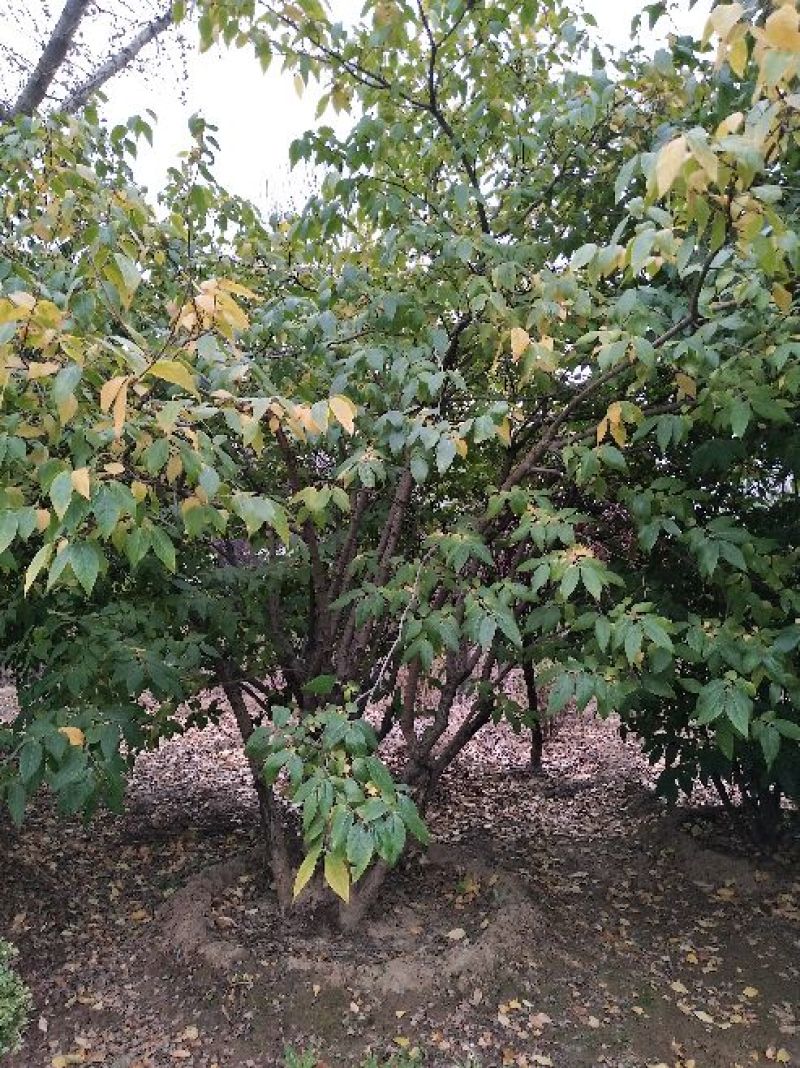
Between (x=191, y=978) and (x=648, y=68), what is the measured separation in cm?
345

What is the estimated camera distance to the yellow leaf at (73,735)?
212 cm

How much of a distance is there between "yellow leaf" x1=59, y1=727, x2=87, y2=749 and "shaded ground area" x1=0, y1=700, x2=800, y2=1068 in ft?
3.78

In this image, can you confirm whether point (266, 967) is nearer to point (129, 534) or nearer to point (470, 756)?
point (129, 534)

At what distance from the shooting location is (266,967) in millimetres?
2863

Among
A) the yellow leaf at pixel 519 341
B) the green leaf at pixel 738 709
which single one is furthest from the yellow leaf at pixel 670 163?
the green leaf at pixel 738 709


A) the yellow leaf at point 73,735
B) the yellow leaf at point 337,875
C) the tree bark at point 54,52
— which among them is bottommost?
the yellow leaf at point 337,875

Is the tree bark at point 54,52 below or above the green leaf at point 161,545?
above

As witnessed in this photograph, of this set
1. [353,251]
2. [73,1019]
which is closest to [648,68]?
[353,251]

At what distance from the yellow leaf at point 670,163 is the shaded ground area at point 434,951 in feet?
8.33

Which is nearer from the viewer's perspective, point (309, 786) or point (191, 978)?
point (309, 786)

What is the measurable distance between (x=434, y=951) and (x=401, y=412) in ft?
6.71

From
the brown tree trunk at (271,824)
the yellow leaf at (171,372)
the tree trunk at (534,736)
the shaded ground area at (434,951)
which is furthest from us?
the tree trunk at (534,736)

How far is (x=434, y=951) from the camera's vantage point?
3.00m

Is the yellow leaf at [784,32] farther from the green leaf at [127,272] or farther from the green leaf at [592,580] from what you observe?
the green leaf at [592,580]
